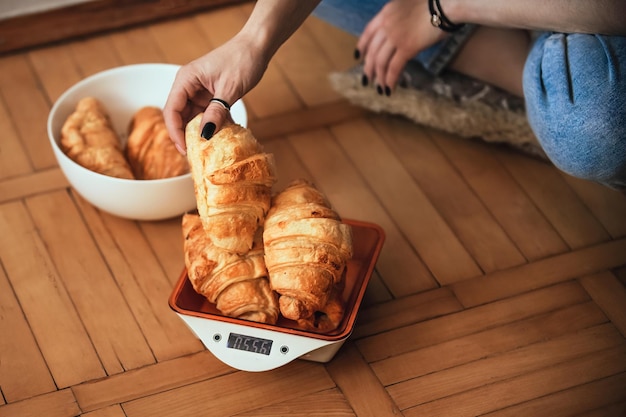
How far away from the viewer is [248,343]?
1092 mm

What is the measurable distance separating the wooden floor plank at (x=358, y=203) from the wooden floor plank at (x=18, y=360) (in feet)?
1.78

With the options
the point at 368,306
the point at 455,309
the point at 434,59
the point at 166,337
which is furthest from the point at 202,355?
the point at 434,59

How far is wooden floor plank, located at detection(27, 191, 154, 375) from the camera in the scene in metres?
1.19

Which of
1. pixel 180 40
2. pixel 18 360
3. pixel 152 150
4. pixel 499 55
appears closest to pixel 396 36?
pixel 499 55

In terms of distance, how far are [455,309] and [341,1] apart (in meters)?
0.65

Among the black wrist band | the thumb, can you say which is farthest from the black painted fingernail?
the black wrist band

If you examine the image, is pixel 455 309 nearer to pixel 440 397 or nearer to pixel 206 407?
pixel 440 397

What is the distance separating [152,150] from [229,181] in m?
0.33

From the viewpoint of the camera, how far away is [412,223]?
143 cm

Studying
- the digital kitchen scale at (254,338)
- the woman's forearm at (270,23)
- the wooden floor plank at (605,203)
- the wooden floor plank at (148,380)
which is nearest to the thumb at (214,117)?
the woman's forearm at (270,23)

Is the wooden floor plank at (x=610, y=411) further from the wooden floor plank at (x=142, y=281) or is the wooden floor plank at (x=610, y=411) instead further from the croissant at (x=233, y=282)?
the wooden floor plank at (x=142, y=281)

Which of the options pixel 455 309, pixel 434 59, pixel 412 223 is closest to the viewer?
pixel 455 309

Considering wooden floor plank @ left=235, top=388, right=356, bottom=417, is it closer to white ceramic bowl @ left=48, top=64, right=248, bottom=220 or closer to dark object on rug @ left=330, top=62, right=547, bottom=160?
white ceramic bowl @ left=48, top=64, right=248, bottom=220

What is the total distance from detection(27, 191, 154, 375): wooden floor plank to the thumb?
12.9 inches
